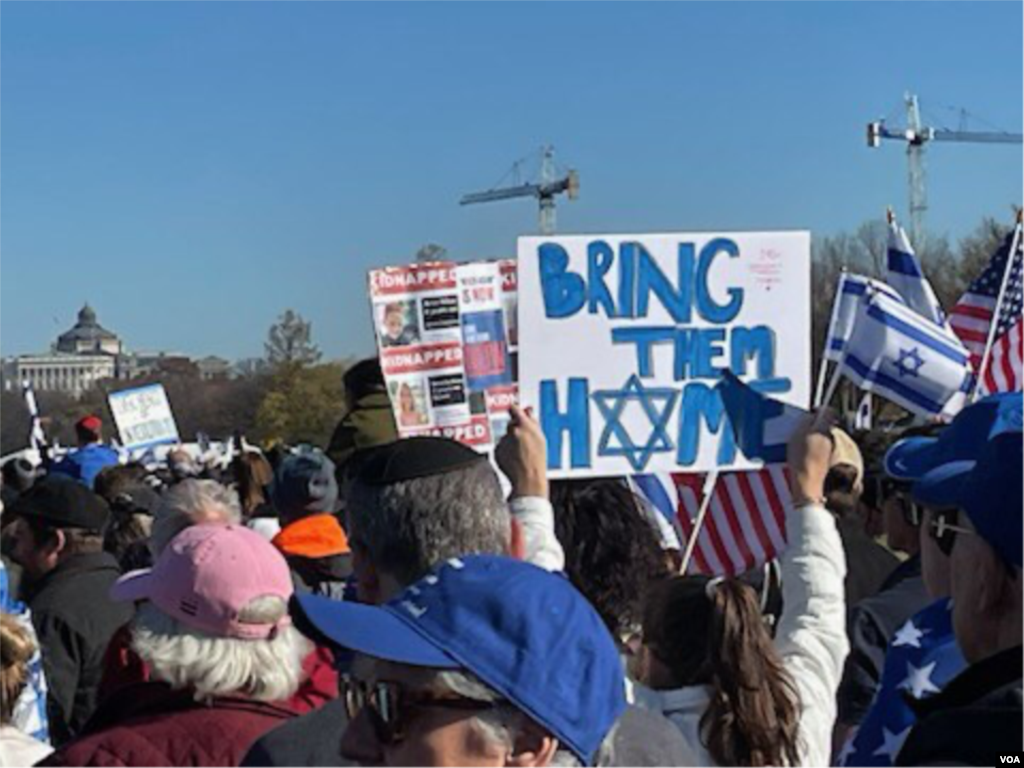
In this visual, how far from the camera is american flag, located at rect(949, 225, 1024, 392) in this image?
727 centimetres

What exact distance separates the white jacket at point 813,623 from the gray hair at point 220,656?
2.81 ft

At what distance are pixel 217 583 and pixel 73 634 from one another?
7.64 feet

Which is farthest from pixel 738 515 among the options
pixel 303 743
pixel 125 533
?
pixel 303 743

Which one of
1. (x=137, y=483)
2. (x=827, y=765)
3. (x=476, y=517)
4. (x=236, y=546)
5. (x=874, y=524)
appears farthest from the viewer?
(x=137, y=483)

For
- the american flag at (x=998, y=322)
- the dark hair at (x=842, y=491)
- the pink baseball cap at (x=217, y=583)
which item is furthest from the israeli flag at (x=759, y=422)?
the pink baseball cap at (x=217, y=583)

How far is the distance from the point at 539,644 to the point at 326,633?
0.28 metres

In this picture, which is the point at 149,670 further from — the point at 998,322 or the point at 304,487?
the point at 998,322

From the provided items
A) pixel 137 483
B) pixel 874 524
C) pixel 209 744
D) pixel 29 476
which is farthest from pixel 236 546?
pixel 29 476

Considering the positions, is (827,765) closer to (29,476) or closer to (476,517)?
(476,517)

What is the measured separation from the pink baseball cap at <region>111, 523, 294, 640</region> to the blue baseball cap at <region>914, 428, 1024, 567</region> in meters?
1.53

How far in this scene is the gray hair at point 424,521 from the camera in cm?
308

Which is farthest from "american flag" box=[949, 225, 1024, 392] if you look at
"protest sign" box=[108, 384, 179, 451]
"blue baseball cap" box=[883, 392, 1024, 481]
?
"protest sign" box=[108, 384, 179, 451]

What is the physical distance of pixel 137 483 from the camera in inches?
407

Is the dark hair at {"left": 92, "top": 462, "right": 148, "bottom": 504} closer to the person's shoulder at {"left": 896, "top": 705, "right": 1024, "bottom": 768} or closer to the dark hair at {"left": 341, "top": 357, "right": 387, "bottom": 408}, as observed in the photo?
the dark hair at {"left": 341, "top": 357, "right": 387, "bottom": 408}
